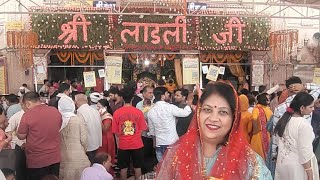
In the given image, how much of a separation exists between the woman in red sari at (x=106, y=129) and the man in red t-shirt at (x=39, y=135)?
48.6 inches

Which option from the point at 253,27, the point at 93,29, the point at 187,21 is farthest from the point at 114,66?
the point at 253,27

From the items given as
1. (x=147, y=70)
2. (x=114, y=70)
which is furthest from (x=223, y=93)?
(x=147, y=70)

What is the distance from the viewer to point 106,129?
5734 millimetres

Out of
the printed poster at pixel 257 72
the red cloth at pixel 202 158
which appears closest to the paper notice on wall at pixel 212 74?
the printed poster at pixel 257 72

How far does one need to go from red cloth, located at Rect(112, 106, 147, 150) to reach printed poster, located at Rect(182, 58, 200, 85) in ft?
17.3

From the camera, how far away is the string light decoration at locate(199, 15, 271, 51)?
37.5 ft

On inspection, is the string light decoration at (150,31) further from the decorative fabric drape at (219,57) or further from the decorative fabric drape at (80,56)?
the decorative fabric drape at (219,57)

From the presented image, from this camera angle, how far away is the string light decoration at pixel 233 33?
11422 mm

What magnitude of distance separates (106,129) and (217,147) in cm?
393

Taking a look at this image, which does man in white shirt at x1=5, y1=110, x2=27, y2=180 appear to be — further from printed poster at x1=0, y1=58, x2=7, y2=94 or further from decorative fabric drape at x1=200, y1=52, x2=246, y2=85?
decorative fabric drape at x1=200, y1=52, x2=246, y2=85

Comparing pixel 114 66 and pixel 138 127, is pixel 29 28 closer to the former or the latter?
pixel 114 66

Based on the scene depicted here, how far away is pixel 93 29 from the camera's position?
1107cm

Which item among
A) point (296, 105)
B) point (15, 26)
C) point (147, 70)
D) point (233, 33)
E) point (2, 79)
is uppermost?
point (15, 26)

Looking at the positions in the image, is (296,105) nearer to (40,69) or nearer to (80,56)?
(80,56)
